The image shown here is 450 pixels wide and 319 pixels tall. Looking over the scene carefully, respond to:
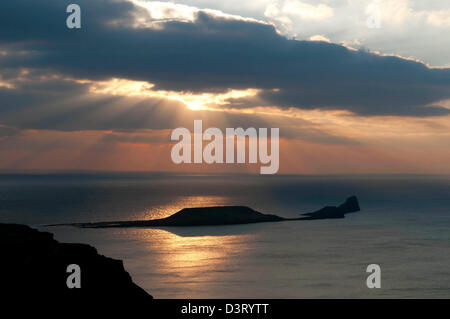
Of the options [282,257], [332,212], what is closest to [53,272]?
[282,257]

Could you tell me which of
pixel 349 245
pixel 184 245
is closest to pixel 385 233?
pixel 349 245

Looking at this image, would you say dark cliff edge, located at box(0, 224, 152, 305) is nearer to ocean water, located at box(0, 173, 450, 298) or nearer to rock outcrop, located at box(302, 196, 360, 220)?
ocean water, located at box(0, 173, 450, 298)

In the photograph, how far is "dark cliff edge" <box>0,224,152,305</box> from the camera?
2806 cm

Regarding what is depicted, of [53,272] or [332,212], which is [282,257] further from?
[332,212]

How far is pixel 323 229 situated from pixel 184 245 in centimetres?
3943

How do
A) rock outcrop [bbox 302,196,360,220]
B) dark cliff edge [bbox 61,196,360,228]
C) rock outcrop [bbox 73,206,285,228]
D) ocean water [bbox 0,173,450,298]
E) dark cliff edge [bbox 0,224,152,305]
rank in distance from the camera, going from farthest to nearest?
rock outcrop [bbox 302,196,360,220]
rock outcrop [bbox 73,206,285,228]
dark cliff edge [bbox 61,196,360,228]
ocean water [bbox 0,173,450,298]
dark cliff edge [bbox 0,224,152,305]

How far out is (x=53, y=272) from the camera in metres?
29.7

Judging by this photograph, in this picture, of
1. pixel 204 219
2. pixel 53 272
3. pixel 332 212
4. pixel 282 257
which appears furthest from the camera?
pixel 332 212

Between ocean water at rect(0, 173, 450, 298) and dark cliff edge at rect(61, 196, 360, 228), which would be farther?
dark cliff edge at rect(61, 196, 360, 228)

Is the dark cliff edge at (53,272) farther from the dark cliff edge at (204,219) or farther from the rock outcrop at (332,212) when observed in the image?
the rock outcrop at (332,212)

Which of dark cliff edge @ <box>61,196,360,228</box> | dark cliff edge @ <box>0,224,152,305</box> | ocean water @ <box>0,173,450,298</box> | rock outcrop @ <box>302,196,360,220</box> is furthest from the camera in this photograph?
rock outcrop @ <box>302,196,360,220</box>

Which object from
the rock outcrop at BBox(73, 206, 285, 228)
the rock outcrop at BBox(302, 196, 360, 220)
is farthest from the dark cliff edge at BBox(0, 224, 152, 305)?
the rock outcrop at BBox(302, 196, 360, 220)

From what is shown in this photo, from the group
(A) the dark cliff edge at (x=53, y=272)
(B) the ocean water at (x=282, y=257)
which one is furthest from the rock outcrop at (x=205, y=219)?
(A) the dark cliff edge at (x=53, y=272)

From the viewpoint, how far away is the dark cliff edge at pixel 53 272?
28.1 m
